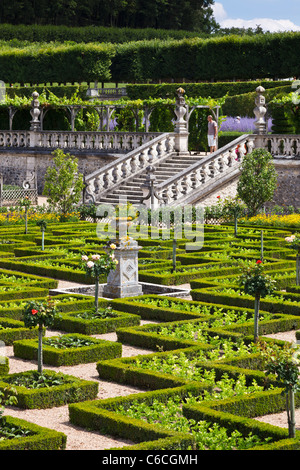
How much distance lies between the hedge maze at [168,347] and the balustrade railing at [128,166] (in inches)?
386

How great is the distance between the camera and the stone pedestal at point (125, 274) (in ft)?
56.6

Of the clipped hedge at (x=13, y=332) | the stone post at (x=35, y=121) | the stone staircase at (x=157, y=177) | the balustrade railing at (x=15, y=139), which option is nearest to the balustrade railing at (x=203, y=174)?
the stone staircase at (x=157, y=177)

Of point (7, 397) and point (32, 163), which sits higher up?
point (32, 163)

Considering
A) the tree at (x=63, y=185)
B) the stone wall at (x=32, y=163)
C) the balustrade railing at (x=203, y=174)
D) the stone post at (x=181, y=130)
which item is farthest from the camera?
the stone wall at (x=32, y=163)

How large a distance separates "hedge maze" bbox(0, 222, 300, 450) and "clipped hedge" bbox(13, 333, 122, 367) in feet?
0.05

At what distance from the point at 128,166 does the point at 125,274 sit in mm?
15657

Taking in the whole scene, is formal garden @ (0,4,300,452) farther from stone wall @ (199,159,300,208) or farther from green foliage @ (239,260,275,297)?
stone wall @ (199,159,300,208)

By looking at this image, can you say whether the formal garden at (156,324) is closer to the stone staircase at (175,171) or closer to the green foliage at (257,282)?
the green foliage at (257,282)

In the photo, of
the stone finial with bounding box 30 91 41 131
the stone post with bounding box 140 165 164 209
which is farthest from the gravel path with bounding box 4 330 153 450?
the stone finial with bounding box 30 91 41 131

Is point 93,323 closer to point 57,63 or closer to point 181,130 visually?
point 181,130

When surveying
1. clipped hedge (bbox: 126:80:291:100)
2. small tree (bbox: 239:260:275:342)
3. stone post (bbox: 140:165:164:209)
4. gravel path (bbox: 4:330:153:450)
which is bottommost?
gravel path (bbox: 4:330:153:450)

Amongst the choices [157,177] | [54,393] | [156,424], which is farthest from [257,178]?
[156,424]

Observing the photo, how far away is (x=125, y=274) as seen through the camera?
17422mm

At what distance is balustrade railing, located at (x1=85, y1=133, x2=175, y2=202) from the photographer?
3175 centimetres
